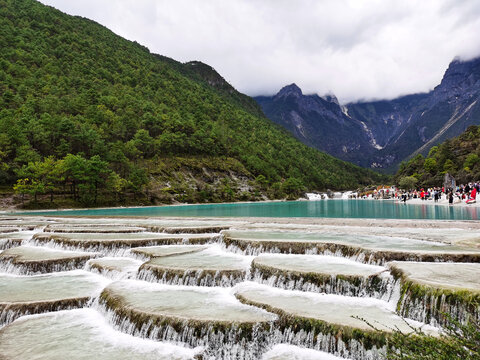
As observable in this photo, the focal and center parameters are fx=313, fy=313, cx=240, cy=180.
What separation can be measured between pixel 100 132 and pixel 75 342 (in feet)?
337

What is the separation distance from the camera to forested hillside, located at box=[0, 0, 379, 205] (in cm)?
7475

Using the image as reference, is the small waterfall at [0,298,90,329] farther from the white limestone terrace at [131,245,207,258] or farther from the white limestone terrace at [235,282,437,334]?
the white limestone terrace at [235,282,437,334]

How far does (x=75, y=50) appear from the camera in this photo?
165 m

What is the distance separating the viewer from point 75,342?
936 cm

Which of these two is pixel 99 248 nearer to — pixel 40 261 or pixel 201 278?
pixel 40 261

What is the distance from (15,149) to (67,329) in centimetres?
8297

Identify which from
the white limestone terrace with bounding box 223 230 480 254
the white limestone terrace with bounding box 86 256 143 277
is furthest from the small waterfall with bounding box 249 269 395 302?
the white limestone terrace with bounding box 86 256 143 277

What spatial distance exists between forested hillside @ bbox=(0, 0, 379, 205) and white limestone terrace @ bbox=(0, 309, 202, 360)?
62.7 metres

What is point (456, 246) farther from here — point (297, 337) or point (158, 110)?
point (158, 110)

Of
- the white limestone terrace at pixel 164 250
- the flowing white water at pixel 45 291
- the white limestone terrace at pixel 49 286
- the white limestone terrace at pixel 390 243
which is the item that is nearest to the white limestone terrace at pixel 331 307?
the white limestone terrace at pixel 390 243

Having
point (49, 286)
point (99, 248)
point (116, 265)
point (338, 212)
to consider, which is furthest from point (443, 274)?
point (338, 212)

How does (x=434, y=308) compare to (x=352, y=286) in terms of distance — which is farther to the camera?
(x=352, y=286)

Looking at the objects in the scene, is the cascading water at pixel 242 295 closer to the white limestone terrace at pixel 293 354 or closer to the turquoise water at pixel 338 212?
the white limestone terrace at pixel 293 354

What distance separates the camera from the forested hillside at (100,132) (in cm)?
7475
